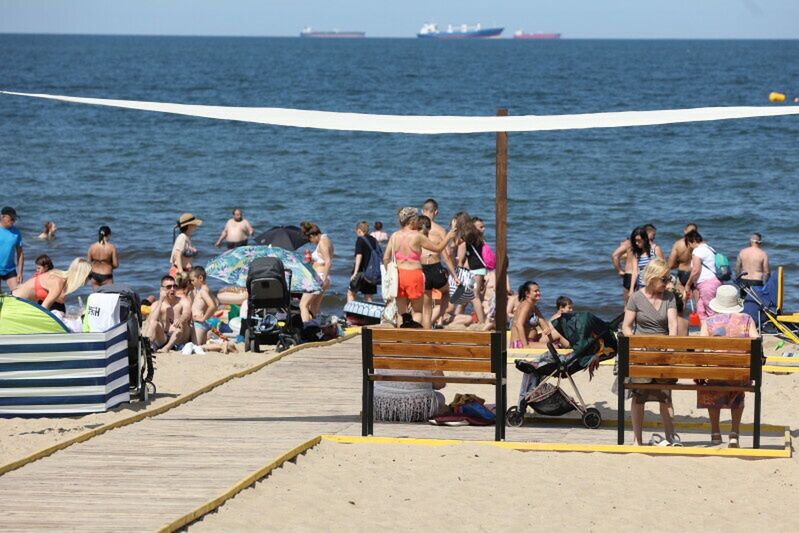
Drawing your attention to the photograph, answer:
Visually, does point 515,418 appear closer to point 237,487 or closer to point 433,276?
point 237,487

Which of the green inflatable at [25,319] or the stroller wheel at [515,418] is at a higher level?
the green inflatable at [25,319]

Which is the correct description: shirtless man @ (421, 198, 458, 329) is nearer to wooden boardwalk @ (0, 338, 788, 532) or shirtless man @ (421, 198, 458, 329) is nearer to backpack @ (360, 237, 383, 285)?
wooden boardwalk @ (0, 338, 788, 532)

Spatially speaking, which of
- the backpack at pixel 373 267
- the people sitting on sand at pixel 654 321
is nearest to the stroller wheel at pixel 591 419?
the people sitting on sand at pixel 654 321

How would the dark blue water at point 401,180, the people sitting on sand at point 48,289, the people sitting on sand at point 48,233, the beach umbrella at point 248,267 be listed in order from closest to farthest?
the people sitting on sand at point 48,289 < the beach umbrella at point 248,267 < the people sitting on sand at point 48,233 < the dark blue water at point 401,180

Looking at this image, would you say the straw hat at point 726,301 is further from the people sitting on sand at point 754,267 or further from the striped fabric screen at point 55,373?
the people sitting on sand at point 754,267

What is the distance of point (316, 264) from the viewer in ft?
54.7

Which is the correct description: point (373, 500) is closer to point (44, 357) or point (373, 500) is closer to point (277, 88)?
point (44, 357)

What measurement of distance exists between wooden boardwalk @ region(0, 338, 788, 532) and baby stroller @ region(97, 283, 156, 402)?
0.43 meters

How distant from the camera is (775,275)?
15625 millimetres

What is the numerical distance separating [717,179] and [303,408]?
A: 29.2 m

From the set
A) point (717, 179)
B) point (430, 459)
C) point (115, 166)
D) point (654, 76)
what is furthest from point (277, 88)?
point (430, 459)

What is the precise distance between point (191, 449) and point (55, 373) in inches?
67.9

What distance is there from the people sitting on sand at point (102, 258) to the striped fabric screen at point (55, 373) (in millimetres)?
6847

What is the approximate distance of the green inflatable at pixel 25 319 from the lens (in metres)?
9.94
